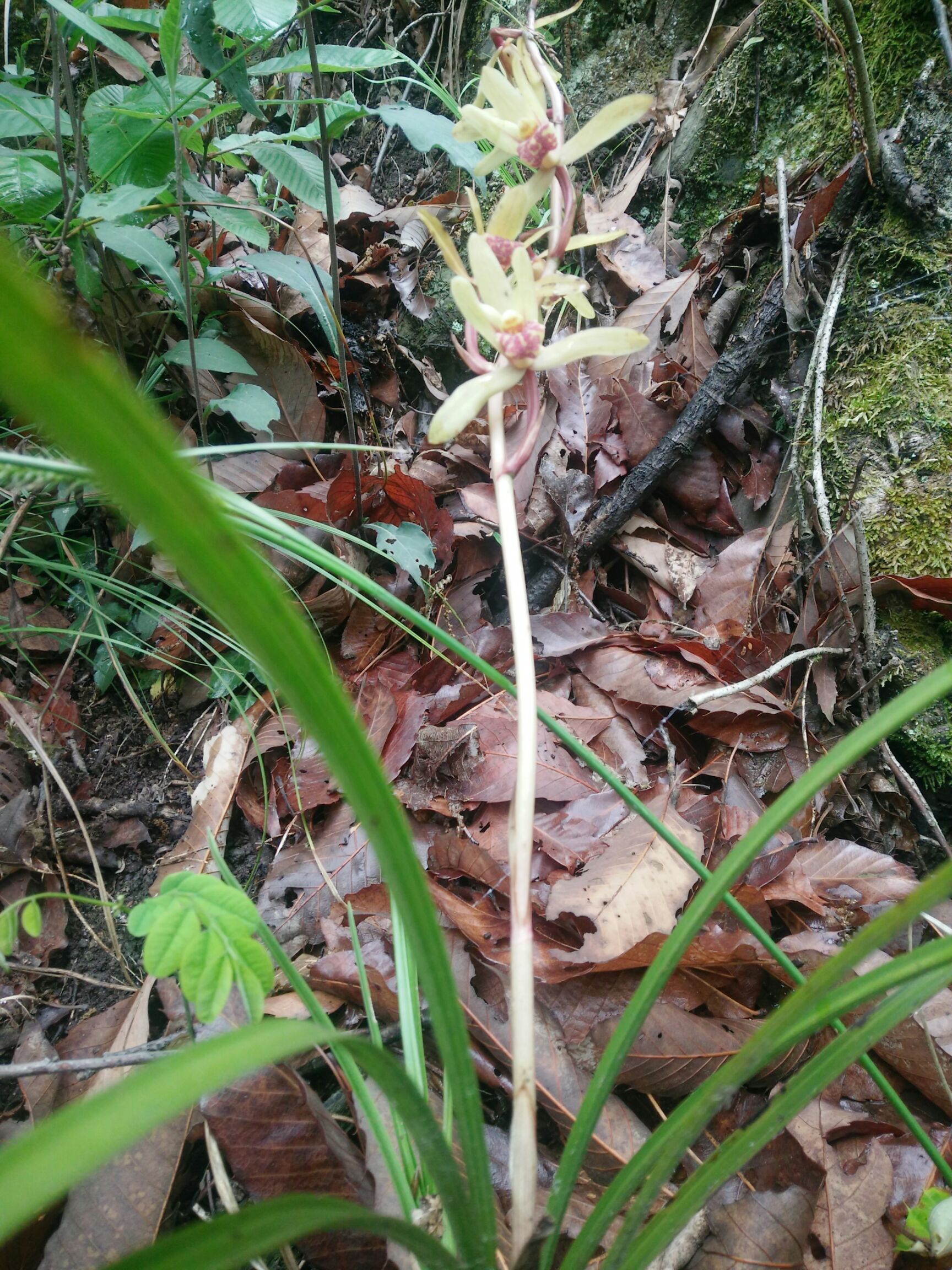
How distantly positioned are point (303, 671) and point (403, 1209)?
57 centimetres

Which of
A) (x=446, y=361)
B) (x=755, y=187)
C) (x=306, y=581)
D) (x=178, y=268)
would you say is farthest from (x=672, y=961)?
(x=755, y=187)

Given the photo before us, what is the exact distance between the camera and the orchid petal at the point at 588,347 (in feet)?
2.20

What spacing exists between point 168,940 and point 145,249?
1426 mm

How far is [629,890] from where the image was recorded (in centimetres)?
97

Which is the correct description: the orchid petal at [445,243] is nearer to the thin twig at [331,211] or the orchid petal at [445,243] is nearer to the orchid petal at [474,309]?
the orchid petal at [474,309]

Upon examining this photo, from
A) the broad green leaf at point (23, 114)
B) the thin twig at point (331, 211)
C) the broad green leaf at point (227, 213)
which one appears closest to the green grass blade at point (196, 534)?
the thin twig at point (331, 211)

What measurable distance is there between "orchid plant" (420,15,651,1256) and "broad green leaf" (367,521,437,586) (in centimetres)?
60

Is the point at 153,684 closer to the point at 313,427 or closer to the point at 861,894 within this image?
the point at 313,427

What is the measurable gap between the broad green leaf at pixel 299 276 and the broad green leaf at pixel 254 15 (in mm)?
463

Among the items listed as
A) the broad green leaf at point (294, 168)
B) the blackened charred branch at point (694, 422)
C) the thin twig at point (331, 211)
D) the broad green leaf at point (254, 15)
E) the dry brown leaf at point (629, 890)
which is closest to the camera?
the dry brown leaf at point (629, 890)

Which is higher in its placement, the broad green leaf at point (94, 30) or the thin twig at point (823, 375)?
the broad green leaf at point (94, 30)

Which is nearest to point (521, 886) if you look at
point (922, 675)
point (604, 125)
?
point (604, 125)

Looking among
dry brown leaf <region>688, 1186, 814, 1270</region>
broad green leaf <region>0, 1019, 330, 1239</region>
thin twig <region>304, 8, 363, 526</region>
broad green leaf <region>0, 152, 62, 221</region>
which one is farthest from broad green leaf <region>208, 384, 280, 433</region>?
dry brown leaf <region>688, 1186, 814, 1270</region>

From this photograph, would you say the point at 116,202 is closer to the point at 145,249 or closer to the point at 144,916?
the point at 145,249
